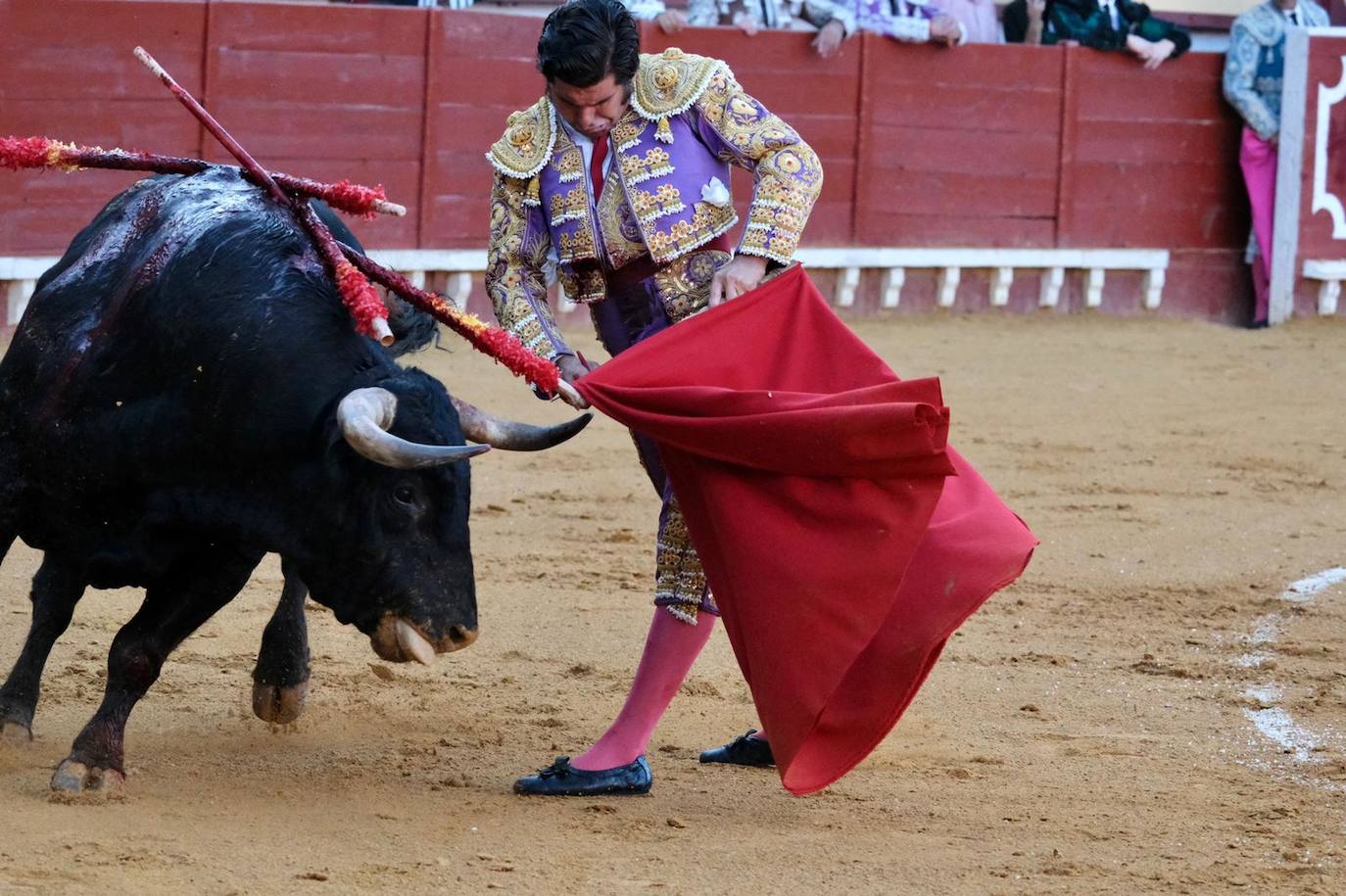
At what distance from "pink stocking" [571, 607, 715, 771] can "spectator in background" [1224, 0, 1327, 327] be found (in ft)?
21.4

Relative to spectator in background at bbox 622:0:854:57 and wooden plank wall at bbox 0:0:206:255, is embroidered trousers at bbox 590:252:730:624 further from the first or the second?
spectator in background at bbox 622:0:854:57

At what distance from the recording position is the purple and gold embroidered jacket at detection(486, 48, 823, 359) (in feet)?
10.2

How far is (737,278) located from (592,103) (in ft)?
1.16

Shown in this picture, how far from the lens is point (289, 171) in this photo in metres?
7.63

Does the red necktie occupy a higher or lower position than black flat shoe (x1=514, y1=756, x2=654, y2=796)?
higher

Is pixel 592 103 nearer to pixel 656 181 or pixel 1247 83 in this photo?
pixel 656 181

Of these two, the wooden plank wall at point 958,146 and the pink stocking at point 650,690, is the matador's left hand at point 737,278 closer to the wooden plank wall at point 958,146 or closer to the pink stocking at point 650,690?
the pink stocking at point 650,690

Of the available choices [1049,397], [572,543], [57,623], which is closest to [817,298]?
[57,623]

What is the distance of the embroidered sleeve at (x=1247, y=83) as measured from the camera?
360 inches

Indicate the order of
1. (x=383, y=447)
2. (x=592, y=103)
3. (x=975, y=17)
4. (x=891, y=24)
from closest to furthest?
(x=383, y=447)
(x=592, y=103)
(x=891, y=24)
(x=975, y=17)

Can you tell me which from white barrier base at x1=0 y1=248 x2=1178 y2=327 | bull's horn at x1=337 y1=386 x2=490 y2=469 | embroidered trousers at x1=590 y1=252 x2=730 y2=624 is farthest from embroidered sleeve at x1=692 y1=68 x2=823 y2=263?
white barrier base at x1=0 y1=248 x2=1178 y2=327

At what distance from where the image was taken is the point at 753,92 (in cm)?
839

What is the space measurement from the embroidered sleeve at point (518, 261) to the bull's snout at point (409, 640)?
1.64 ft

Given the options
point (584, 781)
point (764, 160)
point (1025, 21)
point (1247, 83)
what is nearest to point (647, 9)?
point (1025, 21)
